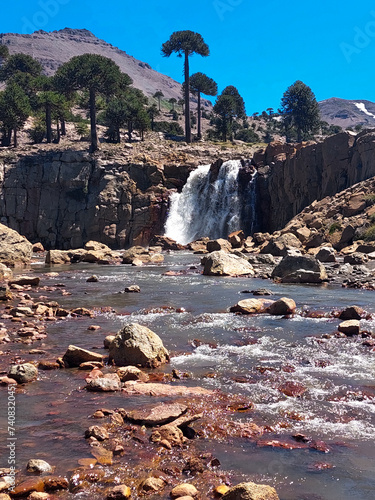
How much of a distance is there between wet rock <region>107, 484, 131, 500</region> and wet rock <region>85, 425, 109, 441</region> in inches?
48.5

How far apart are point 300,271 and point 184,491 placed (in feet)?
58.4

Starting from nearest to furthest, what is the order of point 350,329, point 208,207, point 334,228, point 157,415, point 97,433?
point 97,433 < point 157,415 < point 350,329 < point 334,228 < point 208,207

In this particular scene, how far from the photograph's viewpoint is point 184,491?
4.83 m

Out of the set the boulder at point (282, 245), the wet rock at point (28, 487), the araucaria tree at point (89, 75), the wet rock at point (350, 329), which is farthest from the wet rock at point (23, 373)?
the araucaria tree at point (89, 75)

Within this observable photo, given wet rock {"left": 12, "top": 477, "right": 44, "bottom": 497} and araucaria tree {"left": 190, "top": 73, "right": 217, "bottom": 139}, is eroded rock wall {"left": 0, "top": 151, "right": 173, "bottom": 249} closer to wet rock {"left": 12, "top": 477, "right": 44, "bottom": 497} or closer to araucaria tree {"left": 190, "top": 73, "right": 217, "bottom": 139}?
araucaria tree {"left": 190, "top": 73, "right": 217, "bottom": 139}

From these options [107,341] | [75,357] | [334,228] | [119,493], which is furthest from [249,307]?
[334,228]

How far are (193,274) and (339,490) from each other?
20.5 meters

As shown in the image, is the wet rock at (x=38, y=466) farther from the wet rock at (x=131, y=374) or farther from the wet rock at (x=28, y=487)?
the wet rock at (x=131, y=374)

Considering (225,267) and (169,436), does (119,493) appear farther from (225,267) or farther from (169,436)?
(225,267)

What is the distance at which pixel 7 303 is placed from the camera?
52.4 feet

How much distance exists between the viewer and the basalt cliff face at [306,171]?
40.8m

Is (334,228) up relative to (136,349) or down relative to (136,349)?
up

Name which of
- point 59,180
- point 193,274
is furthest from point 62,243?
point 193,274

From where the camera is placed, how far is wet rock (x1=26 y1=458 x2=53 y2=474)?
516cm
